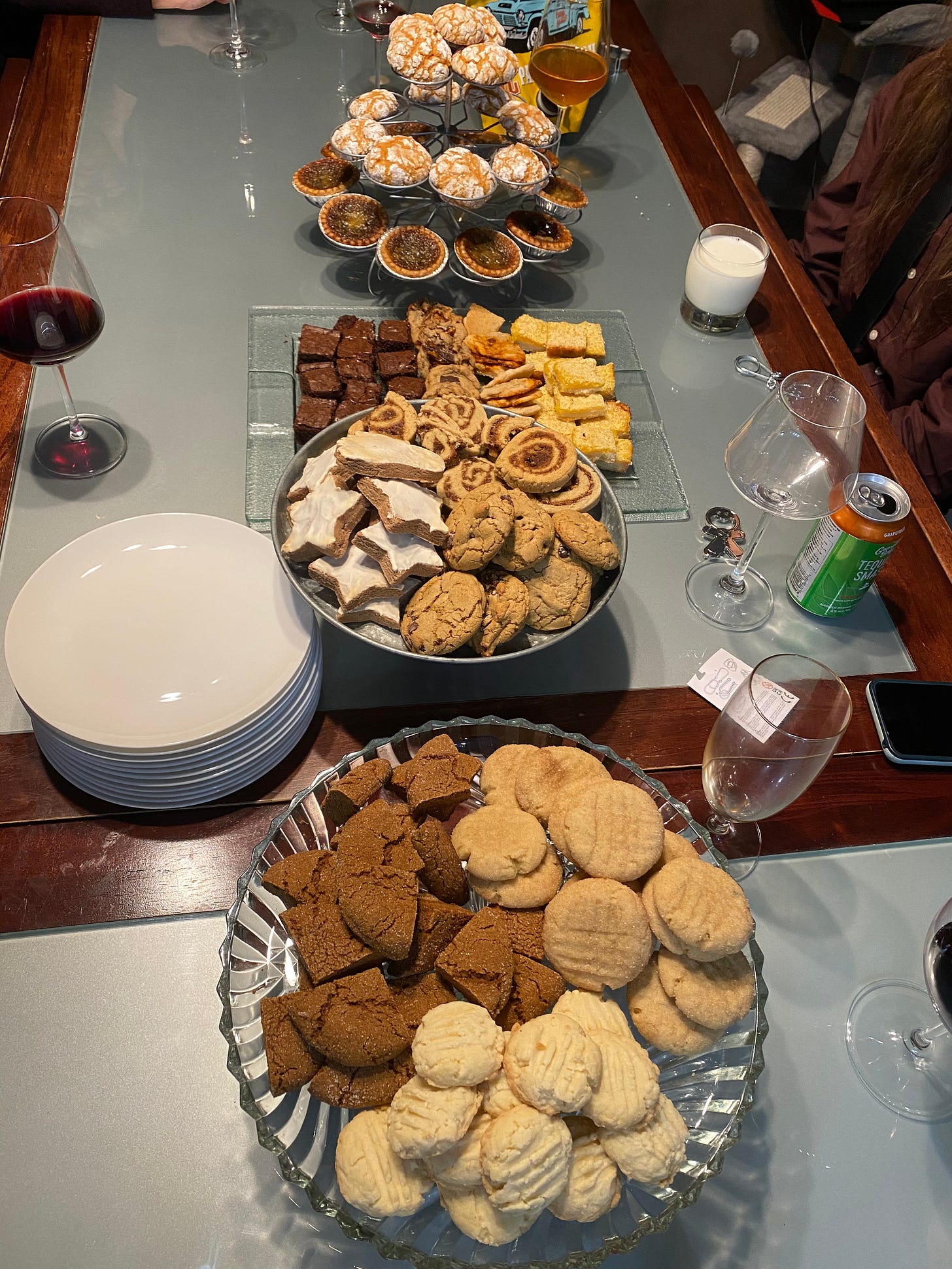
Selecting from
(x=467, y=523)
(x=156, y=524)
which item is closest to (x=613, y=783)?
(x=467, y=523)

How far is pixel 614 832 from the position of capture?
0.88 m

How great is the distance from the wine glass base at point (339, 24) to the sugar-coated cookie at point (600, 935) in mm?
2381

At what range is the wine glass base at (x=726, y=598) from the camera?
4.42 feet

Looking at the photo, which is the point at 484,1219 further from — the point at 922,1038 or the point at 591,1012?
the point at 922,1038

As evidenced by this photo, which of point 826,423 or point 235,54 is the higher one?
point 826,423

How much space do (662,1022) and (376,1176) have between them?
28cm

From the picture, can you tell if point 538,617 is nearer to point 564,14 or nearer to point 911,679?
point 911,679

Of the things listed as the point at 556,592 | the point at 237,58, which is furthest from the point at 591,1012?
the point at 237,58

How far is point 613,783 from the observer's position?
2.97 feet

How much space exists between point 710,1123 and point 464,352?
1.21 metres

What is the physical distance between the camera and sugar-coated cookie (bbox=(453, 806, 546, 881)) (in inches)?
34.9

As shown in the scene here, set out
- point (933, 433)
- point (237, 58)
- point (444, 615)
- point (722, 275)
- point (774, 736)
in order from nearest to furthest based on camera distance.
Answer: point (774, 736) < point (444, 615) < point (722, 275) < point (933, 433) < point (237, 58)

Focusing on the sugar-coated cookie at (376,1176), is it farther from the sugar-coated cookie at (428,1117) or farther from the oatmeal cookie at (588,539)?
the oatmeal cookie at (588,539)

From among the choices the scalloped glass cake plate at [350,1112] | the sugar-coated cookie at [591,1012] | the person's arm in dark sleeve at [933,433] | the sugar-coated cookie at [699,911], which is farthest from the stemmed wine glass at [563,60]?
the sugar-coated cookie at [591,1012]
